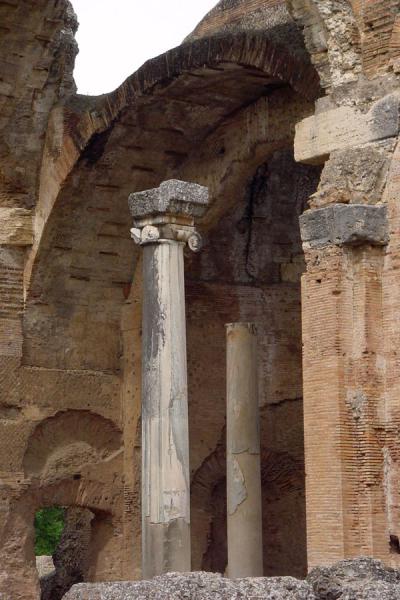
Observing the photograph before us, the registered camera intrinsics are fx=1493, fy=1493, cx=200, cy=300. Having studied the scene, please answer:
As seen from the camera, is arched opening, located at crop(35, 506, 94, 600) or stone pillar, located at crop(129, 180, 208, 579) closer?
stone pillar, located at crop(129, 180, 208, 579)

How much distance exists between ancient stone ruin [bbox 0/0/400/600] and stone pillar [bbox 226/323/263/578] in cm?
2

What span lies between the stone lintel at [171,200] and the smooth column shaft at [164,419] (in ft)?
0.87

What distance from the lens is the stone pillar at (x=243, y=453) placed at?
13.0 metres

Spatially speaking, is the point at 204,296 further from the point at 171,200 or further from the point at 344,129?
the point at 344,129

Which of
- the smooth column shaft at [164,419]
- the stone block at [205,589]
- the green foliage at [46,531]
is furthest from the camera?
the green foliage at [46,531]

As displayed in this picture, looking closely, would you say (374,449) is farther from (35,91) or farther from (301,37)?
(35,91)

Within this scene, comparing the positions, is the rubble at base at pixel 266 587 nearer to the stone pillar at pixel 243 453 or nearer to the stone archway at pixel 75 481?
the stone pillar at pixel 243 453

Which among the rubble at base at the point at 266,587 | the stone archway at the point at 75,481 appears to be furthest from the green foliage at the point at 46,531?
the rubble at base at the point at 266,587

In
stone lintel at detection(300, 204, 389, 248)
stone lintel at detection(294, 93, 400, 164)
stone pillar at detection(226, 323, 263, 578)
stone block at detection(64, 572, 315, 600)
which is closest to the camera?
stone block at detection(64, 572, 315, 600)

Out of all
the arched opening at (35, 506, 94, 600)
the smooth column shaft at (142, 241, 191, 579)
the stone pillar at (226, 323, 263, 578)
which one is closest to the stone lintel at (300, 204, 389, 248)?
the smooth column shaft at (142, 241, 191, 579)

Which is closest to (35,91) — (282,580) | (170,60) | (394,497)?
(170,60)

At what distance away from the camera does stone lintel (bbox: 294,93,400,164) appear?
10.1 m

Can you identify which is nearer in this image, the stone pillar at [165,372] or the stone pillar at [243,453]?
the stone pillar at [165,372]

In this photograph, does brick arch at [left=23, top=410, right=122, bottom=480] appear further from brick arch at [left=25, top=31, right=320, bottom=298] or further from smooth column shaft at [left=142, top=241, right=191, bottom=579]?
smooth column shaft at [left=142, top=241, right=191, bottom=579]
